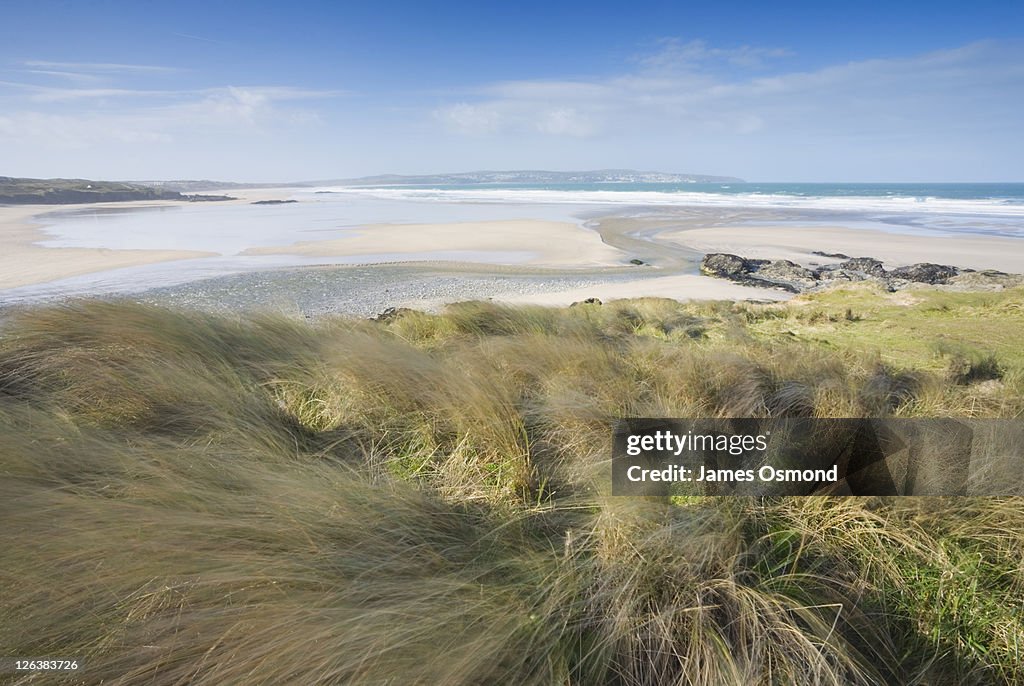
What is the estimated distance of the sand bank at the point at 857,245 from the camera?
57.7 feet

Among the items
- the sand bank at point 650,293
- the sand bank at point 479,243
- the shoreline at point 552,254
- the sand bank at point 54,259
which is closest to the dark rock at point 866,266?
the shoreline at point 552,254

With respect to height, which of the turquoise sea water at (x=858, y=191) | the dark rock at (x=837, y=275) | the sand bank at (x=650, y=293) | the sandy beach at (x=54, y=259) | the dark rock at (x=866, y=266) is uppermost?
the turquoise sea water at (x=858, y=191)

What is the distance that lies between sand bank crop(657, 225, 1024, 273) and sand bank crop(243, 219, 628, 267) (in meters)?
4.24

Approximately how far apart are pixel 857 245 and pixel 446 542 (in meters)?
23.9

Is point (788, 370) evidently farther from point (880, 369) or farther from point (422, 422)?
point (422, 422)

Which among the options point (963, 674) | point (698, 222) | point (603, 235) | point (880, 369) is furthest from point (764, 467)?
point (698, 222)

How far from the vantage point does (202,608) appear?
63.5 inches

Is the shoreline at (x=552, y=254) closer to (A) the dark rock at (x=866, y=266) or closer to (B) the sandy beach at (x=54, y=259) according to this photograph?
(B) the sandy beach at (x=54, y=259)

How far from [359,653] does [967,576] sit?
207 cm

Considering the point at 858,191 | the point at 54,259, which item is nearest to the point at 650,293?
the point at 54,259

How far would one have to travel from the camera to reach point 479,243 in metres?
21.3

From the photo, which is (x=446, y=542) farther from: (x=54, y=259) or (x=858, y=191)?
(x=858, y=191)

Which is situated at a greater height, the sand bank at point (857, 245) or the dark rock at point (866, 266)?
the sand bank at point (857, 245)

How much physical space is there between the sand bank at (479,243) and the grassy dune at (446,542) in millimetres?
13927
